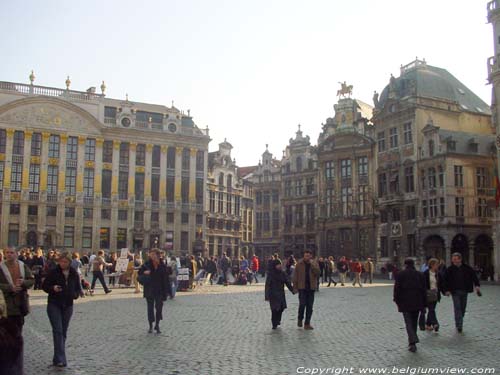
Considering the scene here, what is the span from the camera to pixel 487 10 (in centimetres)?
4269

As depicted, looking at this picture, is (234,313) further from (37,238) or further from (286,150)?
(286,150)

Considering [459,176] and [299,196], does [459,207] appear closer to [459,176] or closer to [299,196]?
[459,176]

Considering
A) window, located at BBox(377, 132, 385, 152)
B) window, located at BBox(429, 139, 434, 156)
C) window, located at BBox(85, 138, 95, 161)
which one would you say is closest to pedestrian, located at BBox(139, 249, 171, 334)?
window, located at BBox(429, 139, 434, 156)

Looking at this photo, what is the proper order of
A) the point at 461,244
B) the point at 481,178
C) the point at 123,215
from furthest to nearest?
the point at 123,215 → the point at 481,178 → the point at 461,244

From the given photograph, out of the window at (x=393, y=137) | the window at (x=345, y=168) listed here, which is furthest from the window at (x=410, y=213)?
the window at (x=345, y=168)

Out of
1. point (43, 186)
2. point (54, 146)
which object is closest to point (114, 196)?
point (43, 186)

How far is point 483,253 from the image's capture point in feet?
165

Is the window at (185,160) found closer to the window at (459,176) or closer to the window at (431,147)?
the window at (431,147)

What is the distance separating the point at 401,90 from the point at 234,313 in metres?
43.2

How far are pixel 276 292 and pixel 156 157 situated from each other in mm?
53677

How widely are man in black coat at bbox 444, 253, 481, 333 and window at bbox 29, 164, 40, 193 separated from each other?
53933 mm

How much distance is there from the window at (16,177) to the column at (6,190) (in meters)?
0.32

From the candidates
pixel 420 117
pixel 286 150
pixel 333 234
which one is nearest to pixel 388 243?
pixel 333 234

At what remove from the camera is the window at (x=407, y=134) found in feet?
177
